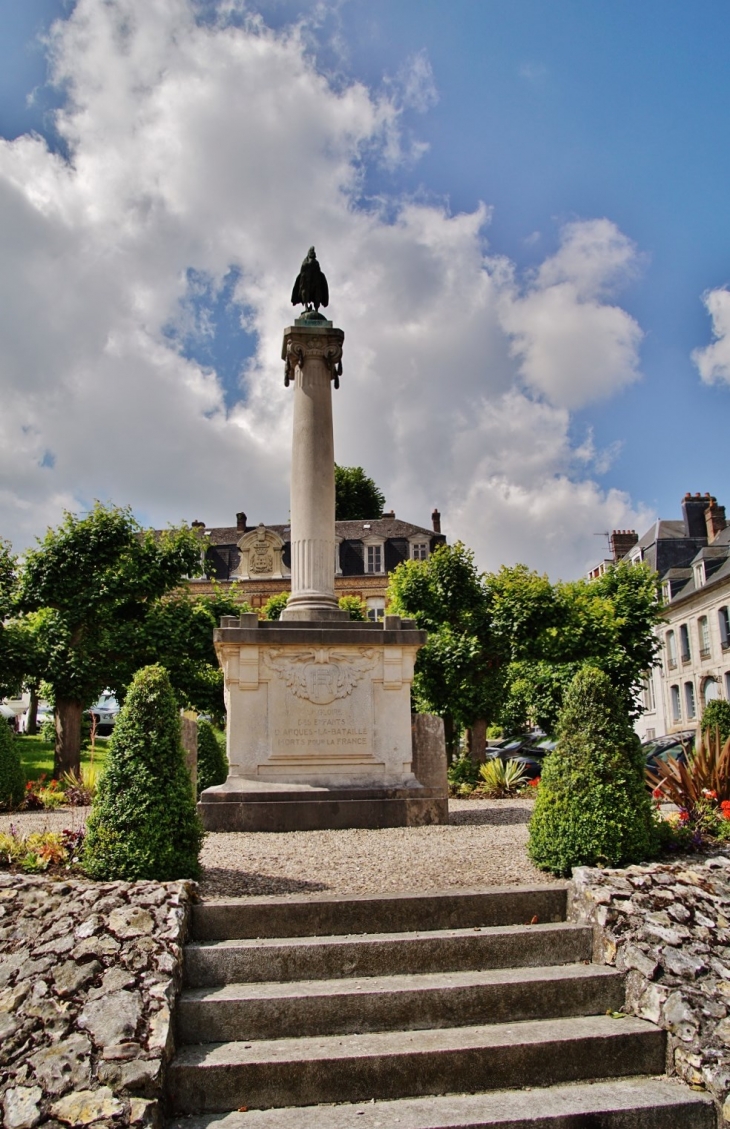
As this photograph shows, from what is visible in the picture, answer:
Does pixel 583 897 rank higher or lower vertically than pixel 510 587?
lower

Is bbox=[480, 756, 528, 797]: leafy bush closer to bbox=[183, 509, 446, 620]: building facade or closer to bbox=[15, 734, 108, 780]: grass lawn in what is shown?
bbox=[15, 734, 108, 780]: grass lawn

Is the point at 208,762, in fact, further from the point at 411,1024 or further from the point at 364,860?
the point at 411,1024

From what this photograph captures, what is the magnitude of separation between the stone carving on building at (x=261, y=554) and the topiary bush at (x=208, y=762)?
3273 centimetres

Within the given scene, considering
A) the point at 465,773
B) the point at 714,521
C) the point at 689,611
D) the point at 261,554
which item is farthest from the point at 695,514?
the point at 465,773

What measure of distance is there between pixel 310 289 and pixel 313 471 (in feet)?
10.8

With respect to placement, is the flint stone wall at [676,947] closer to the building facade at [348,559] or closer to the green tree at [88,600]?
the green tree at [88,600]

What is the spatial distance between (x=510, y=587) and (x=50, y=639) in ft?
41.4

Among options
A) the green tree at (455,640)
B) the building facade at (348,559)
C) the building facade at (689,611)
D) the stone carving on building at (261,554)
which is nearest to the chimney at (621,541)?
the building facade at (689,611)

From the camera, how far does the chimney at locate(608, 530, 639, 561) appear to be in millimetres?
50250

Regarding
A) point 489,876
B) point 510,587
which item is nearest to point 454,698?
point 510,587

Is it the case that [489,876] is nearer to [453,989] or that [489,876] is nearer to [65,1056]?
[453,989]

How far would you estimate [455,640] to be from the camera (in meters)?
23.5

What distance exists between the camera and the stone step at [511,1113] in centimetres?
427

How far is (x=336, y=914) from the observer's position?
19.2 feet
